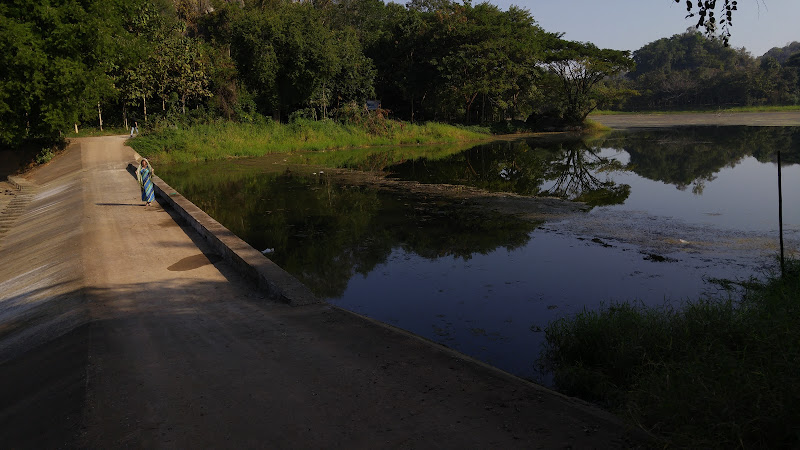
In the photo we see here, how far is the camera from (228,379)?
17.7ft

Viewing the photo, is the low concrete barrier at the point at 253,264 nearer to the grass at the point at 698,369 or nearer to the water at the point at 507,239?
the water at the point at 507,239

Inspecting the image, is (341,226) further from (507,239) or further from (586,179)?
(586,179)

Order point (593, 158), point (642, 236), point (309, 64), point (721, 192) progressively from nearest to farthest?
point (642, 236), point (721, 192), point (593, 158), point (309, 64)

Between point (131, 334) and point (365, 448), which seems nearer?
point (365, 448)

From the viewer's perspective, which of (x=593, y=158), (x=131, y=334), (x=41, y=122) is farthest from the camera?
(x=593, y=158)

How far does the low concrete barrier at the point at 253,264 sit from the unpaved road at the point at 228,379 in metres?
0.21

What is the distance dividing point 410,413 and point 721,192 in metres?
16.9

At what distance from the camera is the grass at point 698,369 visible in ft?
10.9

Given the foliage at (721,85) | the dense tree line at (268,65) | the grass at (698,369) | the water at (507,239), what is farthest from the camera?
the foliage at (721,85)

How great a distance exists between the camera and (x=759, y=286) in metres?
7.93

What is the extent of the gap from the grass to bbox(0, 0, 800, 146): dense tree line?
2574 cm

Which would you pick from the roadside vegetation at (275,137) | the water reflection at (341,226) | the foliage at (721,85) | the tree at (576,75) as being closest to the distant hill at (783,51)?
the foliage at (721,85)

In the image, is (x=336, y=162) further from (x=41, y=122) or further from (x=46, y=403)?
(x=46, y=403)

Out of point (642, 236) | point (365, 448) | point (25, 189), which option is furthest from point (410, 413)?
point (25, 189)
